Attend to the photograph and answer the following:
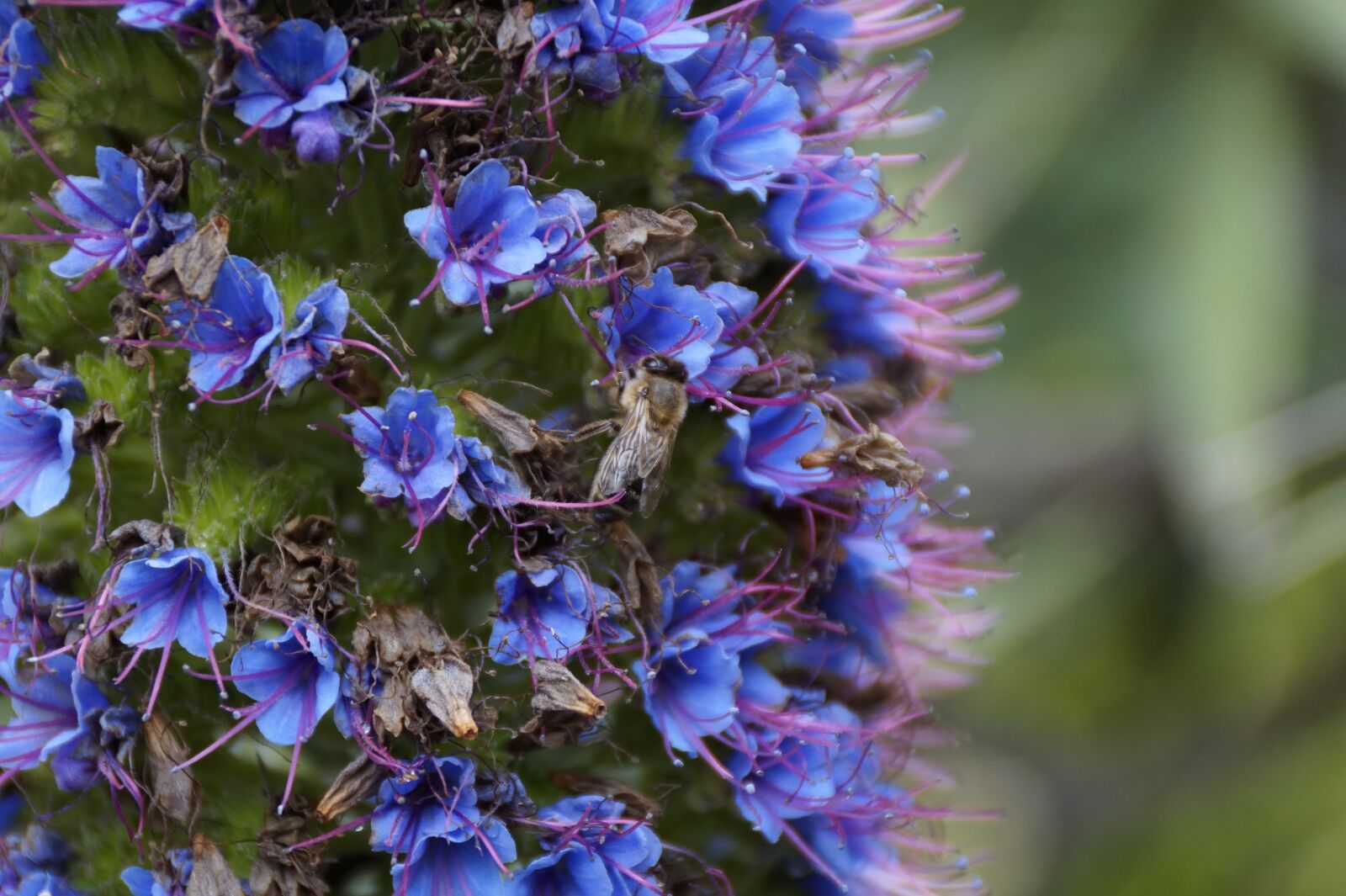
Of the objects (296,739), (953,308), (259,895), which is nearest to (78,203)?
(296,739)

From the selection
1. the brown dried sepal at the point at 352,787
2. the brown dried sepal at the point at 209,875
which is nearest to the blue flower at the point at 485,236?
the brown dried sepal at the point at 352,787

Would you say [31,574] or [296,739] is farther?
[31,574]

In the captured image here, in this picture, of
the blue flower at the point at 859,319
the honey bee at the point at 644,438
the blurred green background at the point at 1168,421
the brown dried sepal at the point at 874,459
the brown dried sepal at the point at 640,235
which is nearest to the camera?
the honey bee at the point at 644,438

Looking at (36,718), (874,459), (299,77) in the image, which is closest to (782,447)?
(874,459)

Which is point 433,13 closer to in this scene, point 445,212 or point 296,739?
point 445,212

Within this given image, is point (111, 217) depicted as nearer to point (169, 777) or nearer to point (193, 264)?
point (193, 264)

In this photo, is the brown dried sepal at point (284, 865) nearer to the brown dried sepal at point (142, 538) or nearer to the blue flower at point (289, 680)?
the blue flower at point (289, 680)
